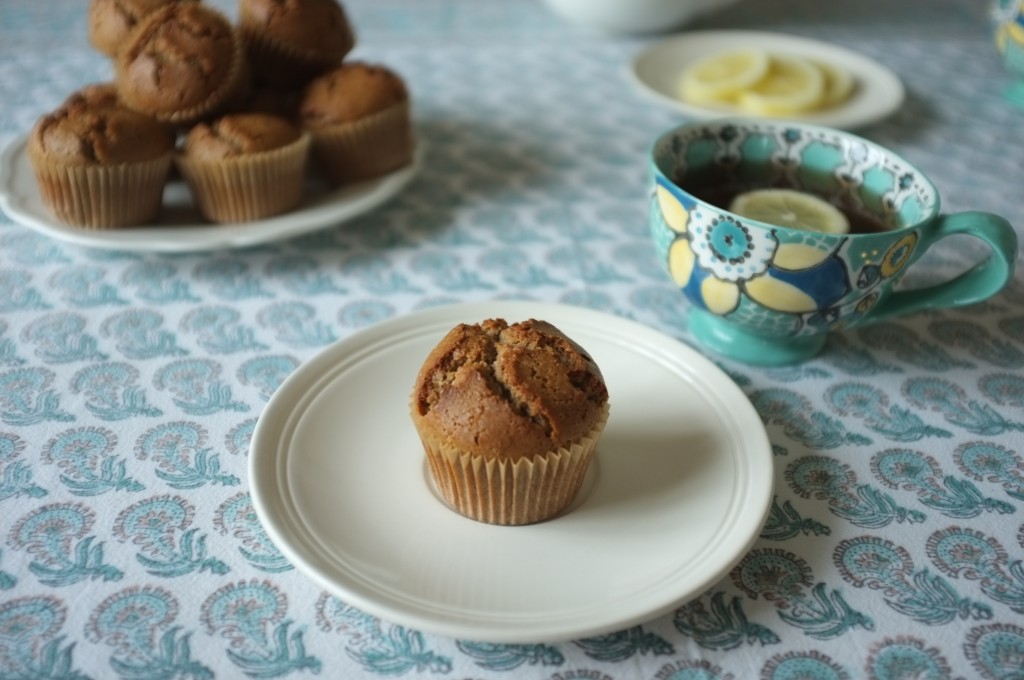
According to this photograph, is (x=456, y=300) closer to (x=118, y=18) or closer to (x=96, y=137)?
Answer: (x=96, y=137)

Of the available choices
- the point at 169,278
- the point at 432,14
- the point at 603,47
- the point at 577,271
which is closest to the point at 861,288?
the point at 577,271

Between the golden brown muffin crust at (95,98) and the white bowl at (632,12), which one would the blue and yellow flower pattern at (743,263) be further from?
the white bowl at (632,12)

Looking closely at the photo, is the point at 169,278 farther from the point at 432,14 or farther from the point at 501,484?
the point at 432,14

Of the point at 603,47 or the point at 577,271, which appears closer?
the point at 577,271

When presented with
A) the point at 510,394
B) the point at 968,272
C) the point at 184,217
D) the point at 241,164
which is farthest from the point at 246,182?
the point at 968,272

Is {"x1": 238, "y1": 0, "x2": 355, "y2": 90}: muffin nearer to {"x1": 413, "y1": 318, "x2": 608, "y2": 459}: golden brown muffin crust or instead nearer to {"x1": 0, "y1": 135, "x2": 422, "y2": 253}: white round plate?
{"x1": 0, "y1": 135, "x2": 422, "y2": 253}: white round plate
